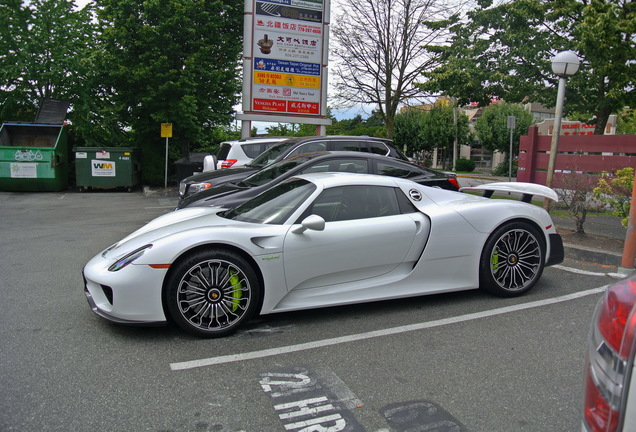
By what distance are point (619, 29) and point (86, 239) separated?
13445 millimetres

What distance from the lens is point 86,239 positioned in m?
8.31

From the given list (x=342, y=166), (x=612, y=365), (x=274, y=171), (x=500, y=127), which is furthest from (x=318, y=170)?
(x=500, y=127)

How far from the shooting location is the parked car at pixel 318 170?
6.78 m

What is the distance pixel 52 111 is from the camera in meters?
18.2

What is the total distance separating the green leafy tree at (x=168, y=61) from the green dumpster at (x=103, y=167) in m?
1.66

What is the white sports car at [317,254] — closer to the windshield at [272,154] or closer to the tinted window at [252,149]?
the windshield at [272,154]

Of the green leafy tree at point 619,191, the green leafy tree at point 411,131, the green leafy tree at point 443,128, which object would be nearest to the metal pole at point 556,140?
the green leafy tree at point 619,191

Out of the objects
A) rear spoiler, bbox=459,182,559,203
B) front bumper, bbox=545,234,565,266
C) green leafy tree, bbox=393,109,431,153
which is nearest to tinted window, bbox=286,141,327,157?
rear spoiler, bbox=459,182,559,203

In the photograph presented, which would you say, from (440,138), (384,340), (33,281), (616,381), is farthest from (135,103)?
(440,138)

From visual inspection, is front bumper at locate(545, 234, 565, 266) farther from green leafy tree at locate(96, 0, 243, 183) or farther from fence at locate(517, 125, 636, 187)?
green leafy tree at locate(96, 0, 243, 183)

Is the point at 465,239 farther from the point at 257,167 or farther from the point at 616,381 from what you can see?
the point at 257,167

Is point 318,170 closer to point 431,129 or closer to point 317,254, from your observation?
point 317,254

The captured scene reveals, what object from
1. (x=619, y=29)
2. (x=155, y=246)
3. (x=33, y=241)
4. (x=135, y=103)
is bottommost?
(x=33, y=241)

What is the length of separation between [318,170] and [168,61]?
42.4ft
